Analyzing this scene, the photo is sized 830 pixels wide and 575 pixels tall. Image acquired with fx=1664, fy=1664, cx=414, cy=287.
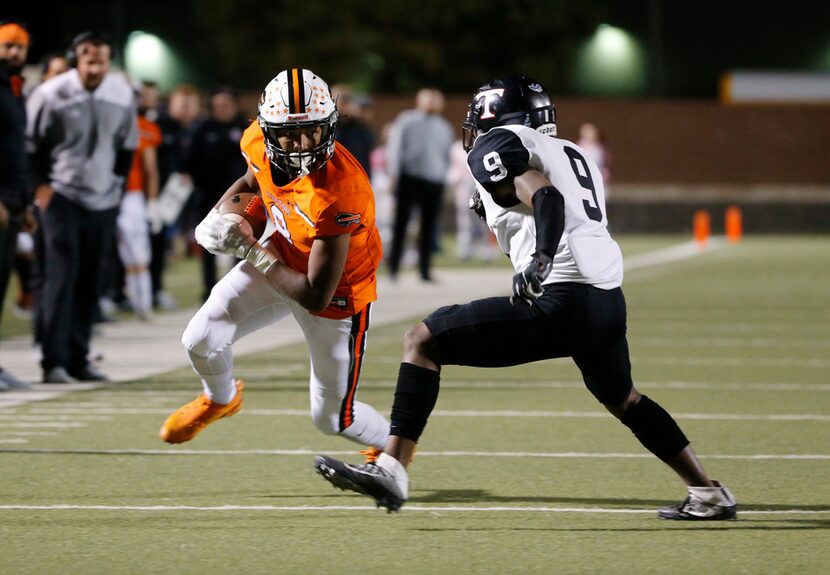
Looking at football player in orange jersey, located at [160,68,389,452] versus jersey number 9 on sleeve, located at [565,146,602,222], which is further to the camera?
football player in orange jersey, located at [160,68,389,452]

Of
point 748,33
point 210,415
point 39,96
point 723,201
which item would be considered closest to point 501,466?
point 210,415

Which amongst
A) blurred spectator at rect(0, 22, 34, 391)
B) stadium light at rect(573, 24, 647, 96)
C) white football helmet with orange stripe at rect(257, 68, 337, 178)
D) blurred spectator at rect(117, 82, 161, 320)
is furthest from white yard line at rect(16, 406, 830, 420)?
stadium light at rect(573, 24, 647, 96)

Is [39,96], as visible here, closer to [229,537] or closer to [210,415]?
[210,415]

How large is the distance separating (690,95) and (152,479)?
34.6 meters

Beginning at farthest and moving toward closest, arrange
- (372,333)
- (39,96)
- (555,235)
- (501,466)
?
1. (372,333)
2. (39,96)
3. (501,466)
4. (555,235)

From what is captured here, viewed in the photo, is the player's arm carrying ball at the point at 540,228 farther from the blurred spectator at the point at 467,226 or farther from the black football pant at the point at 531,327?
the blurred spectator at the point at 467,226

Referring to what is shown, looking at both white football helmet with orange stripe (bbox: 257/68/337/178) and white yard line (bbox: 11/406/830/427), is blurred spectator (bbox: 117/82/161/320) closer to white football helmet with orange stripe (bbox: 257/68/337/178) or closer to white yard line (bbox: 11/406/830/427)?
white yard line (bbox: 11/406/830/427)

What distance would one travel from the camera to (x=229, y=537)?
579cm

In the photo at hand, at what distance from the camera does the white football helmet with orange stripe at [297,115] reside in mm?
6133

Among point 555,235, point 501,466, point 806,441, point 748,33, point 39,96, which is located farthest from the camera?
point 748,33

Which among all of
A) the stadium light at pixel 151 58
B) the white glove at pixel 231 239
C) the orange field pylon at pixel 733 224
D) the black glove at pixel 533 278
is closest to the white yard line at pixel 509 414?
the white glove at pixel 231 239

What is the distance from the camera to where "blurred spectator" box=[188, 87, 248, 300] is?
14.8 metres

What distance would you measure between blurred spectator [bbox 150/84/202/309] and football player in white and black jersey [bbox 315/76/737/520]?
9257 mm

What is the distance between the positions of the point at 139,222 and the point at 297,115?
305 inches
